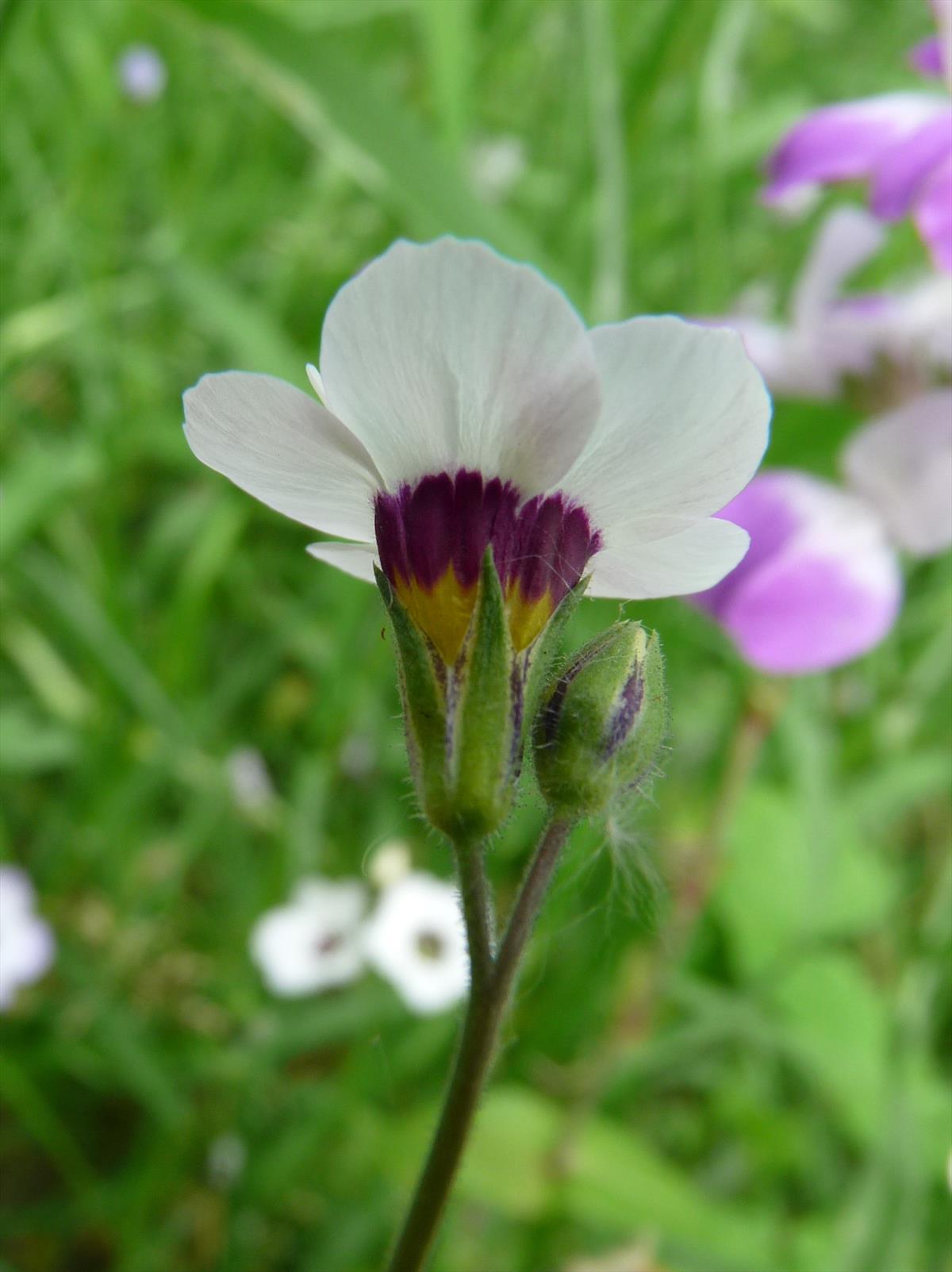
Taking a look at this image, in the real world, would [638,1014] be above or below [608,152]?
below

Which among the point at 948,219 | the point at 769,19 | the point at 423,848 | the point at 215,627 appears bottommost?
the point at 423,848

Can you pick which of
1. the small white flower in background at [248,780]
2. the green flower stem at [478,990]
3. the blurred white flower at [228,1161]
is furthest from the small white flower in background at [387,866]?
the green flower stem at [478,990]

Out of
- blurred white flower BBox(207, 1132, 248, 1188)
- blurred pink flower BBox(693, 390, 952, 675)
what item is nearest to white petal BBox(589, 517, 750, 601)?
blurred pink flower BBox(693, 390, 952, 675)

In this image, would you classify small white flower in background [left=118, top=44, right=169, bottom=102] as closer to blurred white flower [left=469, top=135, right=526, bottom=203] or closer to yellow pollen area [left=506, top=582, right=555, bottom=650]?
blurred white flower [left=469, top=135, right=526, bottom=203]

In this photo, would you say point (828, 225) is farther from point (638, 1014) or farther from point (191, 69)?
point (191, 69)

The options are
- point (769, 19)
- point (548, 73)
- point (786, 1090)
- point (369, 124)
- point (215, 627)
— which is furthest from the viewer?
point (769, 19)

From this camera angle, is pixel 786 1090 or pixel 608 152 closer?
pixel 608 152

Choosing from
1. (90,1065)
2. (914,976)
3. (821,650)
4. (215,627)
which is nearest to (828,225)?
(821,650)
